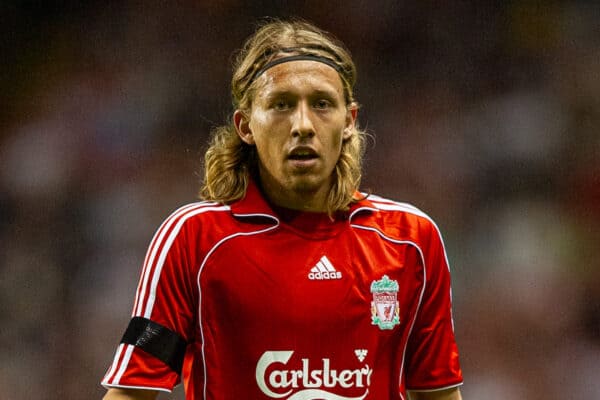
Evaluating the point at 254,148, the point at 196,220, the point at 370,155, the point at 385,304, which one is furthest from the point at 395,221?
the point at 370,155

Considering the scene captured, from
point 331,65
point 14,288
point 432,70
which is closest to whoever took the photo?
point 331,65

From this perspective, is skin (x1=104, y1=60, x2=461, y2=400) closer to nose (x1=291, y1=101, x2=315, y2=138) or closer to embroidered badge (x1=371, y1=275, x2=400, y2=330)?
nose (x1=291, y1=101, x2=315, y2=138)

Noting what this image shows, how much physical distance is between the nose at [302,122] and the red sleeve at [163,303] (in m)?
0.39

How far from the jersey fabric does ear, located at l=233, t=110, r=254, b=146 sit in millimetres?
161

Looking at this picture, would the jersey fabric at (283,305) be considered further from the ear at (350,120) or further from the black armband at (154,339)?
the ear at (350,120)

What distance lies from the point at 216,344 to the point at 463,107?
3.93m

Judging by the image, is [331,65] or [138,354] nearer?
[138,354]

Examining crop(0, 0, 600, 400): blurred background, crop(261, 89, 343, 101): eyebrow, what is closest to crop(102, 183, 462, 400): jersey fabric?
crop(261, 89, 343, 101): eyebrow

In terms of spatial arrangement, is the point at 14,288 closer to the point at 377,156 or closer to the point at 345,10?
the point at 377,156

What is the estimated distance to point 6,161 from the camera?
5574mm

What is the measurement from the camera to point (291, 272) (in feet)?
7.79

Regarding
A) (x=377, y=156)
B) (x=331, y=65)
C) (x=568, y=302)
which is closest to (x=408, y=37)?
(x=377, y=156)

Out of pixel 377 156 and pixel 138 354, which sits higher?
pixel 377 156

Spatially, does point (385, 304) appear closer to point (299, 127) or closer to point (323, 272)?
point (323, 272)
